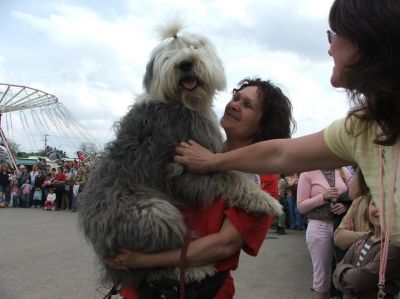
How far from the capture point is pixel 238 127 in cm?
282

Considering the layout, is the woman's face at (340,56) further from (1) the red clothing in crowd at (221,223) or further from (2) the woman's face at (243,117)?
(2) the woman's face at (243,117)

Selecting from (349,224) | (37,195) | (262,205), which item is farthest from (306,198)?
(37,195)

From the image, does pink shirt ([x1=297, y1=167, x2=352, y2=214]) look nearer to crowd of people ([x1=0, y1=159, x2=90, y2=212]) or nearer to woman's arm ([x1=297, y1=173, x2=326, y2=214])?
woman's arm ([x1=297, y1=173, x2=326, y2=214])

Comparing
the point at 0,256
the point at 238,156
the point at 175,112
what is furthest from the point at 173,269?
the point at 0,256

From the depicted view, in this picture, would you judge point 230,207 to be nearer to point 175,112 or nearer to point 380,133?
point 175,112

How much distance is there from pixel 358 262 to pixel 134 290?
6.84 ft

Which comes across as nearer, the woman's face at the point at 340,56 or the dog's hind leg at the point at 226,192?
the woman's face at the point at 340,56

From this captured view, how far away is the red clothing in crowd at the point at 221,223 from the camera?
91.5 inches

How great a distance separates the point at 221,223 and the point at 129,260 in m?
0.49

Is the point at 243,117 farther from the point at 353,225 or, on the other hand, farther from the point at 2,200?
the point at 2,200

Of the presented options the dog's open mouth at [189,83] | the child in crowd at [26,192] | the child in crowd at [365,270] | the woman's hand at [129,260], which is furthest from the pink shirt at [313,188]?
the child in crowd at [26,192]

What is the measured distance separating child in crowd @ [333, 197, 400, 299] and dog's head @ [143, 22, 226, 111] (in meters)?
1.51

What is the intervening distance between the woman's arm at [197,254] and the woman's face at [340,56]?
96cm

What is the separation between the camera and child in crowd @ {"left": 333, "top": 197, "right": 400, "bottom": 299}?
133 inches
